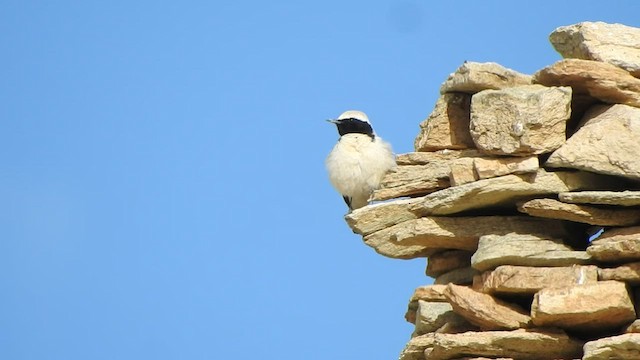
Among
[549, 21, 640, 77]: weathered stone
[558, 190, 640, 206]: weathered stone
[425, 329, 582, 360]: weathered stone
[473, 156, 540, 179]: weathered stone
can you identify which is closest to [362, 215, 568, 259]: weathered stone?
[473, 156, 540, 179]: weathered stone

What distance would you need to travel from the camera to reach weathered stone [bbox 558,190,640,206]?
574 inches

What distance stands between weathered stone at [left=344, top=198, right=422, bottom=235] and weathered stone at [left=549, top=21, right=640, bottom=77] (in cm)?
284

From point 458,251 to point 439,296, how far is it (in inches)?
29.6

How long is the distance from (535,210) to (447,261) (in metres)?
2.11

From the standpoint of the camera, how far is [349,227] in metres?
17.3

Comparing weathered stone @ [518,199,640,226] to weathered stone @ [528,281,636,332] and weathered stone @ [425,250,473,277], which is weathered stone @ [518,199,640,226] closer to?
weathered stone @ [528,281,636,332]

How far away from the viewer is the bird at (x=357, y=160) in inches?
728

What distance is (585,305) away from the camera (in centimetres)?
1458

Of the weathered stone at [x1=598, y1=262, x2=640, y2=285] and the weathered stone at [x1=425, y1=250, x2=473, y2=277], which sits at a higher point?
the weathered stone at [x1=425, y1=250, x2=473, y2=277]

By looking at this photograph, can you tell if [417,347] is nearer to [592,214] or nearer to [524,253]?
[524,253]

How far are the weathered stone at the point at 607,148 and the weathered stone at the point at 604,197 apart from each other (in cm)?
30

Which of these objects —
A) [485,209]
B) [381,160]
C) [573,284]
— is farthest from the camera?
[381,160]

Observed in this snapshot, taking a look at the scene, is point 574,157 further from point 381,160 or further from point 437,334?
point 381,160

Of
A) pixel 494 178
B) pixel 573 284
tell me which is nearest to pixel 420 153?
pixel 494 178
